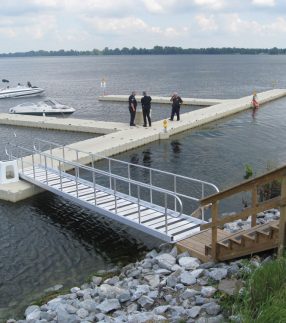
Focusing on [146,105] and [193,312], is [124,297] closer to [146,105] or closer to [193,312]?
[193,312]

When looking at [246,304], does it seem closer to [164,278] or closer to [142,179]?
[164,278]

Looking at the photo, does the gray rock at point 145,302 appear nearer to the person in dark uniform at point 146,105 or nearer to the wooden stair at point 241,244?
the wooden stair at point 241,244

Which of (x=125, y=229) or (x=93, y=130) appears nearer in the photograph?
(x=125, y=229)

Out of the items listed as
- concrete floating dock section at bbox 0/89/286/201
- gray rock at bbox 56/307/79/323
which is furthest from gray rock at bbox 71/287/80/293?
concrete floating dock section at bbox 0/89/286/201

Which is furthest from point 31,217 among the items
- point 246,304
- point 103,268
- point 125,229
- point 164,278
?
point 246,304

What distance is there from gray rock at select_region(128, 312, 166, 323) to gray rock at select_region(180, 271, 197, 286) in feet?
Answer: 3.41

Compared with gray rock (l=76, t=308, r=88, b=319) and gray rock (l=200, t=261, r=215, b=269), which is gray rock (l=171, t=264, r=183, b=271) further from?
gray rock (l=76, t=308, r=88, b=319)

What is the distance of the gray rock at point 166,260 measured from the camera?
8.54 meters

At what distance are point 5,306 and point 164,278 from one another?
306cm

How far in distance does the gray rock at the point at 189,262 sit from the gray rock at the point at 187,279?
440 millimetres

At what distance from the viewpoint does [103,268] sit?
32.2 ft

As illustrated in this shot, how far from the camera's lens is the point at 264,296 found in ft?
19.0

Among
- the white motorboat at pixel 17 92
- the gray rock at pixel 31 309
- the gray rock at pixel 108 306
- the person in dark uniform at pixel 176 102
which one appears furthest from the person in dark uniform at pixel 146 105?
the white motorboat at pixel 17 92

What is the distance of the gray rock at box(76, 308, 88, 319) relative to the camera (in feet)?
24.0
